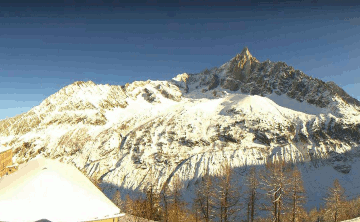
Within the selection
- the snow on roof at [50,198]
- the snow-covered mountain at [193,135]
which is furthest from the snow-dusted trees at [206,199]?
the snow-covered mountain at [193,135]

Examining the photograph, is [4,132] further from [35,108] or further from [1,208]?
[1,208]

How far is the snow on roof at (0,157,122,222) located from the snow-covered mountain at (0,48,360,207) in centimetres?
6935

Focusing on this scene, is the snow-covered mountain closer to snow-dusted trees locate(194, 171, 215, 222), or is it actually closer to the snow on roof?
snow-dusted trees locate(194, 171, 215, 222)

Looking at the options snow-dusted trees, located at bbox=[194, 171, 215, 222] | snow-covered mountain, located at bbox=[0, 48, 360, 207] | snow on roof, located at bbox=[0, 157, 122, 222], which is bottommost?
snow-dusted trees, located at bbox=[194, 171, 215, 222]

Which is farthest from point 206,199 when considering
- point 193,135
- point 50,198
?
point 193,135

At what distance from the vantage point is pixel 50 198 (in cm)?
1058

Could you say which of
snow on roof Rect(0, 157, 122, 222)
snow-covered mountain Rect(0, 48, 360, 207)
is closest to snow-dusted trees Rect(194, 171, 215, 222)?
snow on roof Rect(0, 157, 122, 222)

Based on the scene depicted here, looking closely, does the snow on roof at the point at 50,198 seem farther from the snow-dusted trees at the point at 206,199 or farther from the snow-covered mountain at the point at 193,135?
the snow-covered mountain at the point at 193,135

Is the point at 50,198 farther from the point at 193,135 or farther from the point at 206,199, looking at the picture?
the point at 193,135

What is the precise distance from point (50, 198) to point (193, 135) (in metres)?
94.7

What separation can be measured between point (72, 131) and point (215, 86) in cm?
12114

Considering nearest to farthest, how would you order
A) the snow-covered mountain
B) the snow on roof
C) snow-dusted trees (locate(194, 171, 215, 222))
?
the snow on roof
snow-dusted trees (locate(194, 171, 215, 222))
the snow-covered mountain

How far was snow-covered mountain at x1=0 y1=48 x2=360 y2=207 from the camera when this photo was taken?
273 ft

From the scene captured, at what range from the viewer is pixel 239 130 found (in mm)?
104375
